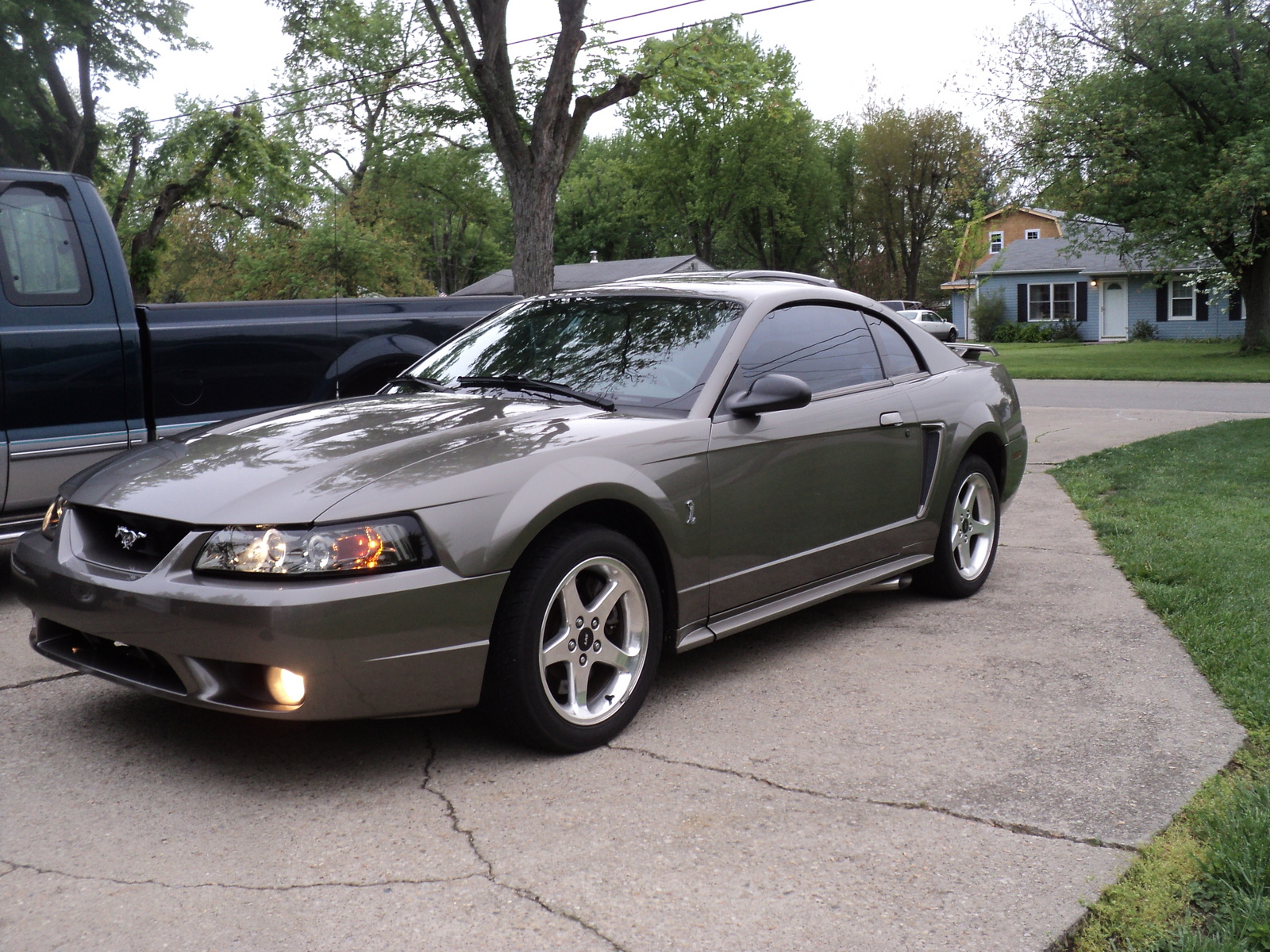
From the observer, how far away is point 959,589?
5.53 meters

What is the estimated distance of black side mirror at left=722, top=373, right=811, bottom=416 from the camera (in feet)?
13.4

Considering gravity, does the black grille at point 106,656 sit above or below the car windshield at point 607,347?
below

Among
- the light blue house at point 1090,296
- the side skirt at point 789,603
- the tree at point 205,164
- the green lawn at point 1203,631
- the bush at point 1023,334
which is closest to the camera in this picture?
the green lawn at point 1203,631

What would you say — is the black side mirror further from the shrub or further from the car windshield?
the shrub

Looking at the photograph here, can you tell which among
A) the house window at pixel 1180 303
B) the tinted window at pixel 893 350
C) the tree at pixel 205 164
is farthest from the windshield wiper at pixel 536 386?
the house window at pixel 1180 303

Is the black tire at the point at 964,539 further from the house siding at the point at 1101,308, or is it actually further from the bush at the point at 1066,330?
the bush at the point at 1066,330

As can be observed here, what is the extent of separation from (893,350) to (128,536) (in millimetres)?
3399

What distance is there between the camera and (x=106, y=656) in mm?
3496

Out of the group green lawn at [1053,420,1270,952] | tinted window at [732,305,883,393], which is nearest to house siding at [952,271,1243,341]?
green lawn at [1053,420,1270,952]

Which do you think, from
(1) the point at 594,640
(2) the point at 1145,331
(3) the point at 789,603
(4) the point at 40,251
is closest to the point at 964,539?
(3) the point at 789,603

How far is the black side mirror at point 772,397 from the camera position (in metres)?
4.07

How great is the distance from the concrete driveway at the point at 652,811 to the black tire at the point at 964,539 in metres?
0.81

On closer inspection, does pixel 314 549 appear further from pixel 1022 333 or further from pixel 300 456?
pixel 1022 333

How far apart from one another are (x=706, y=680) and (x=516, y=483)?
4.56 ft
